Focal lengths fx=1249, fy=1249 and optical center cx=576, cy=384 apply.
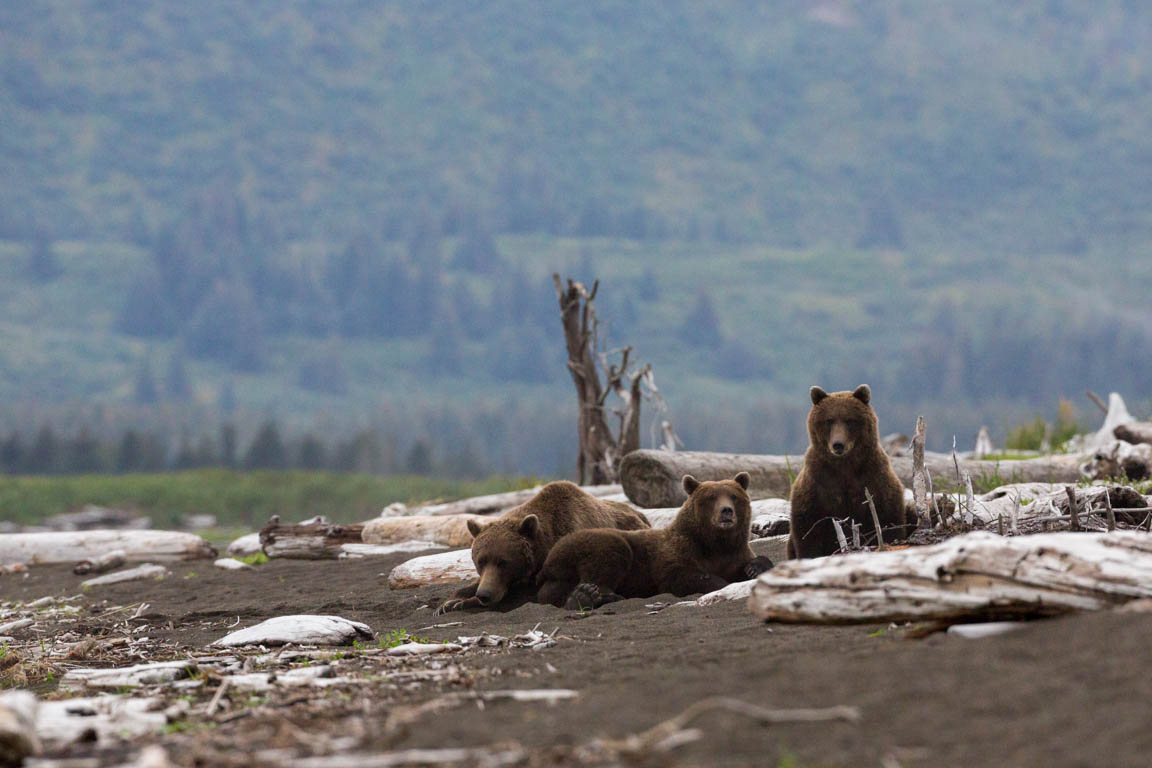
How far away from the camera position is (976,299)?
167125 mm

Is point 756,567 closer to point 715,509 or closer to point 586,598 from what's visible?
point 715,509

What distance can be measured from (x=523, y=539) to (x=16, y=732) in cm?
521

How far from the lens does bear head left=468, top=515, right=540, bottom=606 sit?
27.8 feet

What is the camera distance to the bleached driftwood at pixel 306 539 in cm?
1395

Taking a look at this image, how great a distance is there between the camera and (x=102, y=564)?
14992 mm

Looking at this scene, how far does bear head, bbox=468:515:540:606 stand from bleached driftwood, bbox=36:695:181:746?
3557 millimetres

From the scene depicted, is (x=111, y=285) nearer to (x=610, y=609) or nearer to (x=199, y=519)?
(x=199, y=519)

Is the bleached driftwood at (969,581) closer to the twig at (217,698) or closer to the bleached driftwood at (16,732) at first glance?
the twig at (217,698)

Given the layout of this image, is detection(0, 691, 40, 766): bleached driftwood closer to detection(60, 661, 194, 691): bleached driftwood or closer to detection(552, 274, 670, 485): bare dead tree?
detection(60, 661, 194, 691): bleached driftwood

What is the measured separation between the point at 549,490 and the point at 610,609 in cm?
171

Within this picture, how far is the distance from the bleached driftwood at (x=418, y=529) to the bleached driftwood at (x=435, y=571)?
9.42ft

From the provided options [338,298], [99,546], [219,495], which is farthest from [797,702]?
[338,298]

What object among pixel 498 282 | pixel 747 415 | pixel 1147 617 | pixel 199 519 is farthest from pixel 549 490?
pixel 498 282

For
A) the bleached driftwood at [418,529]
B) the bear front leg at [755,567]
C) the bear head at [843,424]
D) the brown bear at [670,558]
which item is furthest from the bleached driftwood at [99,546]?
the bear head at [843,424]
